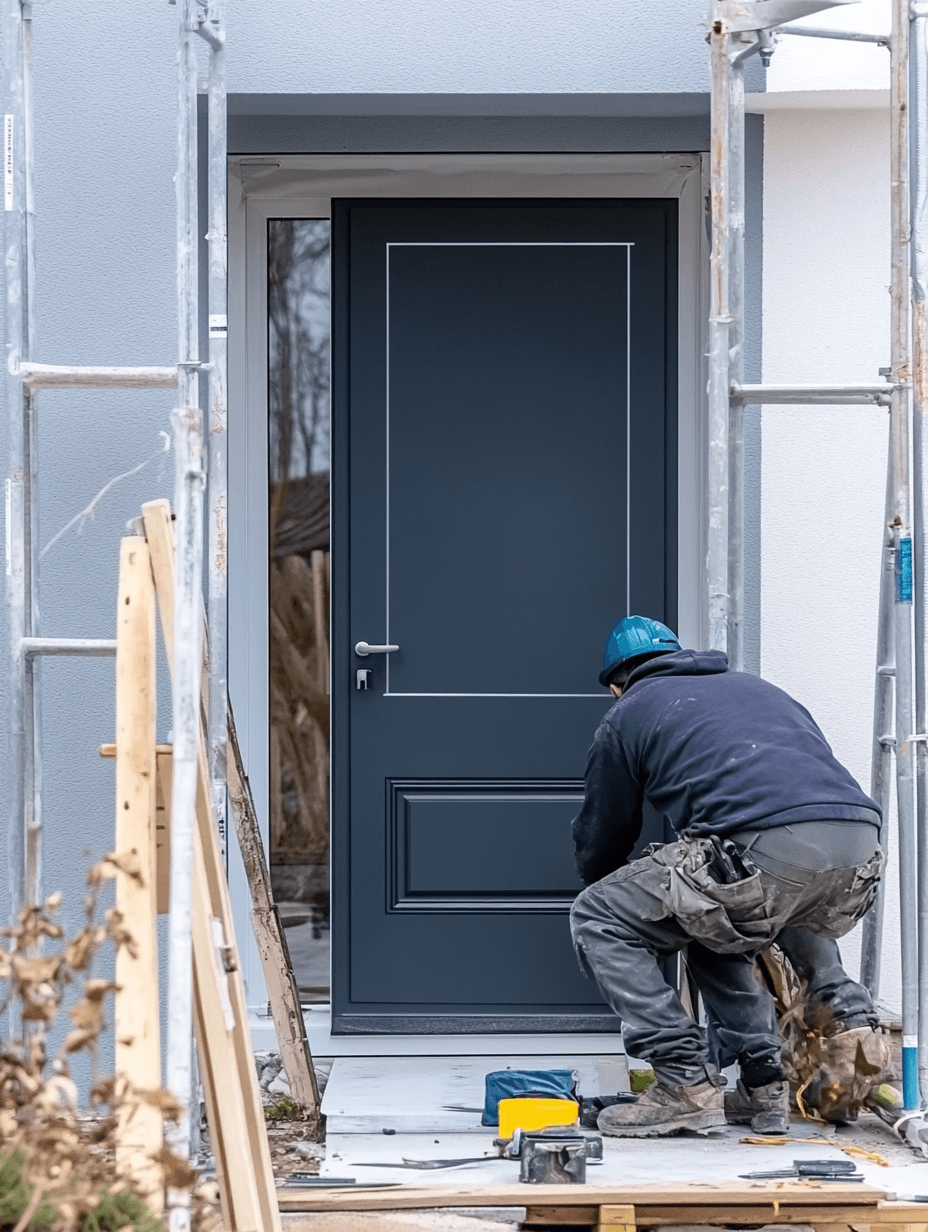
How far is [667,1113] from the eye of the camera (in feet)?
13.3

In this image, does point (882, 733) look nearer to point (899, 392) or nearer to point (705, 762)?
point (705, 762)

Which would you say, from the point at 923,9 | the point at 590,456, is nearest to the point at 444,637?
the point at 590,456

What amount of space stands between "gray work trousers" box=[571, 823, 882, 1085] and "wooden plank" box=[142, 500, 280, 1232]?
132 cm

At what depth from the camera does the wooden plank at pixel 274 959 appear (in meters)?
4.32

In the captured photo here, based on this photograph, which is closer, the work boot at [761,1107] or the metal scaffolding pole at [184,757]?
the metal scaffolding pole at [184,757]

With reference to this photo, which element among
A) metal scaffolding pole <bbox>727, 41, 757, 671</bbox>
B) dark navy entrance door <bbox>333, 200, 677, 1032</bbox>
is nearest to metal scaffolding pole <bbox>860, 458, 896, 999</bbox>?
metal scaffolding pole <bbox>727, 41, 757, 671</bbox>

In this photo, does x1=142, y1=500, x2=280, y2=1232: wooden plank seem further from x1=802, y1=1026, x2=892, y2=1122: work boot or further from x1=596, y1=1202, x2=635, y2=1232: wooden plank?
x1=802, y1=1026, x2=892, y2=1122: work boot

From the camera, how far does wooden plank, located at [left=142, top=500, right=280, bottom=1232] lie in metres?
2.80

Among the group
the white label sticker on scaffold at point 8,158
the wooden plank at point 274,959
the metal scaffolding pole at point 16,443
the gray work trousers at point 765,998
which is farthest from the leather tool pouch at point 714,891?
the white label sticker on scaffold at point 8,158

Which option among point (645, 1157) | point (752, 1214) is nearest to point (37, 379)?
point (645, 1157)

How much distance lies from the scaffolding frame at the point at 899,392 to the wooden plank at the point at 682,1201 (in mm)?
605

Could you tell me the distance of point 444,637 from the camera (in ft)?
16.9

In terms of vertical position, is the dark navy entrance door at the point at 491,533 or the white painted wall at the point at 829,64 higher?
the white painted wall at the point at 829,64

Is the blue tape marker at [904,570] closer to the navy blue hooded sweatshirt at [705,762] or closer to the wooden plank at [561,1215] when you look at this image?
the navy blue hooded sweatshirt at [705,762]
